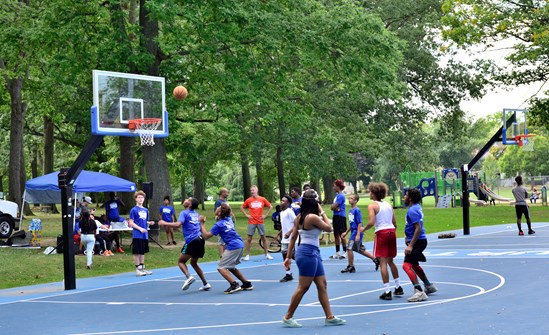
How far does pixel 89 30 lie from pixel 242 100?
585cm

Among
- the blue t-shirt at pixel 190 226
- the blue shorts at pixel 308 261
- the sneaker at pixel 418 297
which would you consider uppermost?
the blue t-shirt at pixel 190 226

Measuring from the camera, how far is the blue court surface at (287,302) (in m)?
11.6

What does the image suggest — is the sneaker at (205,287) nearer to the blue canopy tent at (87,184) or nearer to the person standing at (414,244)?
the person standing at (414,244)

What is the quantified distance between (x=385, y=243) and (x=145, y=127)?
9.78m

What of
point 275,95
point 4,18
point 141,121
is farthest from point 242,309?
point 4,18

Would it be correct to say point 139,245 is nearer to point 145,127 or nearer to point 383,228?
point 145,127

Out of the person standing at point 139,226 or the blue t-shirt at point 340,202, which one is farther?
the blue t-shirt at point 340,202

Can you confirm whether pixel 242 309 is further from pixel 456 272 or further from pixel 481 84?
pixel 481 84

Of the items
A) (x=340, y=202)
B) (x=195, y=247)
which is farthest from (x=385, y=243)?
(x=340, y=202)

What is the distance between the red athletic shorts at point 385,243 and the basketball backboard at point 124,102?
7.74m

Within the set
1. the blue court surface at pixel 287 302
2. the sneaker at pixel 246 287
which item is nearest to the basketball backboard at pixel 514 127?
the blue court surface at pixel 287 302

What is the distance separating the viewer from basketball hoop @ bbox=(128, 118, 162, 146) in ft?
71.0

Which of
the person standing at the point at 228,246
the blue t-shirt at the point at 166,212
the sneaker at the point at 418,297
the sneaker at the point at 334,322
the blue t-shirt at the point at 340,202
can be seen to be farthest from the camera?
the blue t-shirt at the point at 166,212

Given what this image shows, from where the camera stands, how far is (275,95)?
98.6ft
